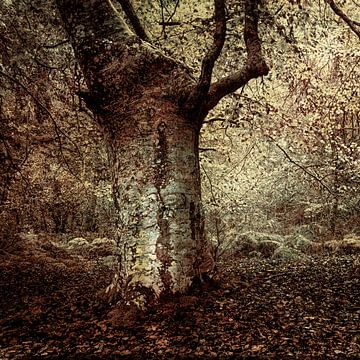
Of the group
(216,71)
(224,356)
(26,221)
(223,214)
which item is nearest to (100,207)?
(26,221)

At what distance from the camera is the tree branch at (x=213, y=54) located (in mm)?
4207

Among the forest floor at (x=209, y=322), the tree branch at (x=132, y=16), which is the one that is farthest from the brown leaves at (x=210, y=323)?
the tree branch at (x=132, y=16)

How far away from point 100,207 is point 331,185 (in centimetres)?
986

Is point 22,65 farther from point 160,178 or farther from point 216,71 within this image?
point 160,178

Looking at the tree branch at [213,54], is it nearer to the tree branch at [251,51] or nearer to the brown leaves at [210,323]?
the tree branch at [251,51]

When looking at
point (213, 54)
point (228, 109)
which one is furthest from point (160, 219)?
point (228, 109)

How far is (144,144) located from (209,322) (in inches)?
81.1

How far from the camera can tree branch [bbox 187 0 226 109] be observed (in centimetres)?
421

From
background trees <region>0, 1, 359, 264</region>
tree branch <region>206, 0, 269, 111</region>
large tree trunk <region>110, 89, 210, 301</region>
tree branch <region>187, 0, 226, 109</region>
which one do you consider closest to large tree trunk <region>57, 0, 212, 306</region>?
large tree trunk <region>110, 89, 210, 301</region>

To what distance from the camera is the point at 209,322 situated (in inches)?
146

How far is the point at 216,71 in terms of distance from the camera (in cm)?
764

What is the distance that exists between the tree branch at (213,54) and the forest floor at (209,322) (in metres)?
2.24

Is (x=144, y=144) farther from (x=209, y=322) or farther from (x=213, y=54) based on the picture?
(x=209, y=322)

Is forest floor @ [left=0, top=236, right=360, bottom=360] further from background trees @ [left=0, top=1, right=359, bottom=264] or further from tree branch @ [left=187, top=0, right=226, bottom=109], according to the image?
tree branch @ [left=187, top=0, right=226, bottom=109]
